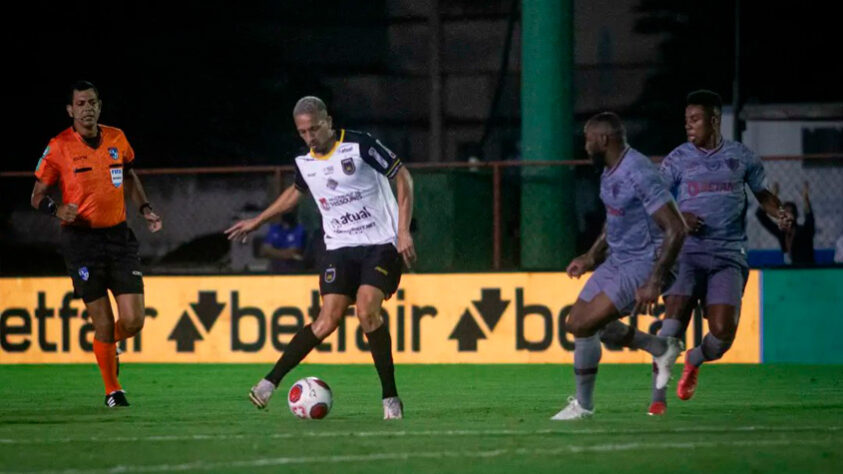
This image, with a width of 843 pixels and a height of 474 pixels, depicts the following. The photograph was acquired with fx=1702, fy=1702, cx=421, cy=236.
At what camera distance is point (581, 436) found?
9.40 metres

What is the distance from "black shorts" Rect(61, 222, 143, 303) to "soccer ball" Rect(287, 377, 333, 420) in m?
2.06

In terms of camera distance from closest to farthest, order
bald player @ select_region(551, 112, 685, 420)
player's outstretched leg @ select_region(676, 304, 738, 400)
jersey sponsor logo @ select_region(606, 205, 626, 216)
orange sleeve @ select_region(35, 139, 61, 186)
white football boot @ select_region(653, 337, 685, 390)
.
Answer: bald player @ select_region(551, 112, 685, 420)
jersey sponsor logo @ select_region(606, 205, 626, 216)
white football boot @ select_region(653, 337, 685, 390)
player's outstretched leg @ select_region(676, 304, 738, 400)
orange sleeve @ select_region(35, 139, 61, 186)

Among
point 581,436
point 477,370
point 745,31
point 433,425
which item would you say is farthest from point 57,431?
point 745,31

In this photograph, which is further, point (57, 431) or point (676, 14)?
point (676, 14)

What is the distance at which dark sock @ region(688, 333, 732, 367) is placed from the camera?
37.0 feet

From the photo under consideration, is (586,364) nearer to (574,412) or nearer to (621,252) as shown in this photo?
(574,412)

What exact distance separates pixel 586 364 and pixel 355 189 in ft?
6.29

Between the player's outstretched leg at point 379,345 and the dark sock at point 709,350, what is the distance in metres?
2.05

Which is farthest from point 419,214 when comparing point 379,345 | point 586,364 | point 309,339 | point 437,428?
point 437,428

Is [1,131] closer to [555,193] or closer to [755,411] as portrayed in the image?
[555,193]

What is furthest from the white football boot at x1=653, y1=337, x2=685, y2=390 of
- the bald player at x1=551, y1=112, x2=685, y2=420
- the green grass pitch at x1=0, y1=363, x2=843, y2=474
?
the green grass pitch at x1=0, y1=363, x2=843, y2=474

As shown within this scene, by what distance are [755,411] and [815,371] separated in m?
4.95

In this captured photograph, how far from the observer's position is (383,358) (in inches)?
429

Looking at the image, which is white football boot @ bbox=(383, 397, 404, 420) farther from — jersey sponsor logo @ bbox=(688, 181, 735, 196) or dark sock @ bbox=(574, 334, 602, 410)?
jersey sponsor logo @ bbox=(688, 181, 735, 196)
